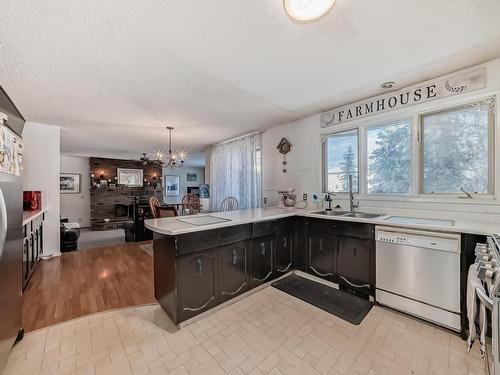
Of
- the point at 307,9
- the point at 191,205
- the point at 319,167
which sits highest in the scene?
the point at 307,9

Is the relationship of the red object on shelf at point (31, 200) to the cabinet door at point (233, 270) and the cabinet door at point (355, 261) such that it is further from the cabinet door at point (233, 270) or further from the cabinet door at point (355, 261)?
the cabinet door at point (355, 261)

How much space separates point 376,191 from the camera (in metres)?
2.80

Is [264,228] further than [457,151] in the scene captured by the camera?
Yes

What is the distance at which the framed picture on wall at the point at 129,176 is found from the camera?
8328mm

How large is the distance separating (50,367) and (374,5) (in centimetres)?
328

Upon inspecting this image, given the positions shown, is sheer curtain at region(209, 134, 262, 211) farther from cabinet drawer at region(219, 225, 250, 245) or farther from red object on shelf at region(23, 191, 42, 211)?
red object on shelf at region(23, 191, 42, 211)

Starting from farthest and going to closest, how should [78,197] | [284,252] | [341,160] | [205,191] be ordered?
[78,197], [205,191], [341,160], [284,252]

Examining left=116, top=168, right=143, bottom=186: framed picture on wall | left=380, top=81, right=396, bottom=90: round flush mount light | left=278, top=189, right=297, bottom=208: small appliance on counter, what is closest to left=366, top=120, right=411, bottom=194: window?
left=380, top=81, right=396, bottom=90: round flush mount light

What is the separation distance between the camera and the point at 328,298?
2.36 m

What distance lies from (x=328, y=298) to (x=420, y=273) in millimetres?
924

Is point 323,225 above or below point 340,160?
below

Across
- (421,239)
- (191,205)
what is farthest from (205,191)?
(421,239)

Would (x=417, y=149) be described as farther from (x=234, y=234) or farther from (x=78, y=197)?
(x=78, y=197)

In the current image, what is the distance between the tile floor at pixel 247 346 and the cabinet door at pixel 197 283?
146 mm
